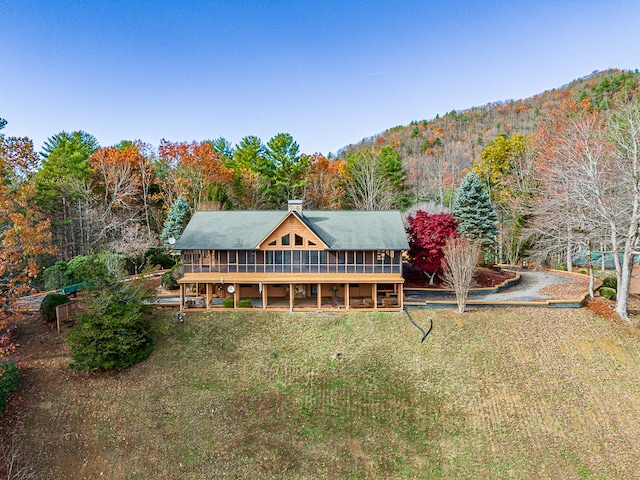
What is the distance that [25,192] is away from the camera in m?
16.6

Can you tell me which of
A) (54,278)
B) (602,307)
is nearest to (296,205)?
(54,278)

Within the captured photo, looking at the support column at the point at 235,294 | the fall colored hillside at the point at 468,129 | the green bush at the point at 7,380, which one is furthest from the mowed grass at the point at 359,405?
the fall colored hillside at the point at 468,129

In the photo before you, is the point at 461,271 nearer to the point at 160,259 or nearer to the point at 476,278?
the point at 476,278

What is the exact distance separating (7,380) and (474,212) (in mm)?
33862

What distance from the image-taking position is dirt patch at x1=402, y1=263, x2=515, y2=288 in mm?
26953

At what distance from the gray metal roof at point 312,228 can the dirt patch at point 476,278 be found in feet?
18.6

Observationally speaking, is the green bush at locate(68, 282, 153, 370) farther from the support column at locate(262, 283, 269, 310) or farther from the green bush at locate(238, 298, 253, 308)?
the support column at locate(262, 283, 269, 310)

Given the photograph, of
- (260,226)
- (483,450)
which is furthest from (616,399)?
(260,226)

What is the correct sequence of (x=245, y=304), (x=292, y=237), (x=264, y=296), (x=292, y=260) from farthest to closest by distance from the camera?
(x=292, y=260) → (x=292, y=237) → (x=245, y=304) → (x=264, y=296)

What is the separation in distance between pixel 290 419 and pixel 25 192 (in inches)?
635

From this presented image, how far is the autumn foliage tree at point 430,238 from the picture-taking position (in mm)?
25438

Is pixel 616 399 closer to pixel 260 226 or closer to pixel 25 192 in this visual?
pixel 260 226

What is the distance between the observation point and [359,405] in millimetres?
15156

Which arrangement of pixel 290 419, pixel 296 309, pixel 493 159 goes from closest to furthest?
pixel 290 419
pixel 296 309
pixel 493 159
